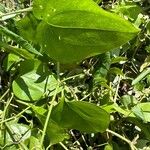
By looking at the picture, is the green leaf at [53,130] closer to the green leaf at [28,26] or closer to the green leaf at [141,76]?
the green leaf at [28,26]

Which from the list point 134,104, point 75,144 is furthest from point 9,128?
point 134,104

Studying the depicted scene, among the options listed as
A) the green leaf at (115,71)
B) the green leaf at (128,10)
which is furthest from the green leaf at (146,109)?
the green leaf at (128,10)

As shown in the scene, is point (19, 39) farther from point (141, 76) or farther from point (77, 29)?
point (141, 76)

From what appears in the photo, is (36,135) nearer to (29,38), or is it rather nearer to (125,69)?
(29,38)

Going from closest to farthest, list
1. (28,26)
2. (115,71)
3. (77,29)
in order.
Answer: (77,29)
(28,26)
(115,71)

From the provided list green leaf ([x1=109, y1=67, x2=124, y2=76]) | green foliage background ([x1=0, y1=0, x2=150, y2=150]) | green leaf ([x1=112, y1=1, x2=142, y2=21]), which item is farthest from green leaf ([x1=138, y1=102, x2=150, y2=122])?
green leaf ([x1=112, y1=1, x2=142, y2=21])

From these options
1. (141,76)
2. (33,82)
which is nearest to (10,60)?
(33,82)
